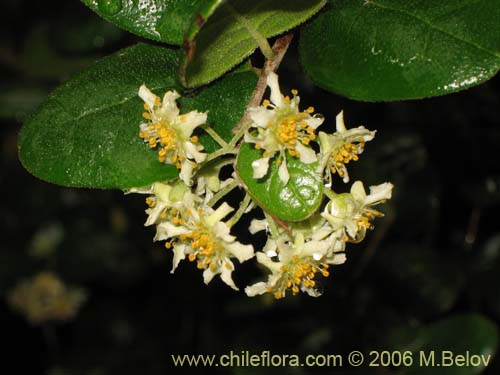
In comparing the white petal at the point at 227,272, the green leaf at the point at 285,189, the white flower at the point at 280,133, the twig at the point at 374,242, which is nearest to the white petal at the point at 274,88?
the white flower at the point at 280,133

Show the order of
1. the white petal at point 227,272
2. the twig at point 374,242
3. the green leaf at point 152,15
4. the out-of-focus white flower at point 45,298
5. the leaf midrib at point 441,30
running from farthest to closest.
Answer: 1. the out-of-focus white flower at point 45,298
2. the twig at point 374,242
3. the white petal at point 227,272
4. the green leaf at point 152,15
5. the leaf midrib at point 441,30

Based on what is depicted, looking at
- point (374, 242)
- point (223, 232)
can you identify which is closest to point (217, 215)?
point (223, 232)

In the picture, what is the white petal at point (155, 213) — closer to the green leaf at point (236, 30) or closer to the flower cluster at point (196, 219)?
the flower cluster at point (196, 219)

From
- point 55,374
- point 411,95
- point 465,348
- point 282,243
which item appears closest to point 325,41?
point 411,95

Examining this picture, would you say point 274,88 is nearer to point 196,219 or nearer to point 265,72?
point 265,72

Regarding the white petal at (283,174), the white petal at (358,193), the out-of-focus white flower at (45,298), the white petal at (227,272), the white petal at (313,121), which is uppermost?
the white petal at (313,121)

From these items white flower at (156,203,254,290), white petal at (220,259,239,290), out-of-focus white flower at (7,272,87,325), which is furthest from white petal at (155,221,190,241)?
out-of-focus white flower at (7,272,87,325)
